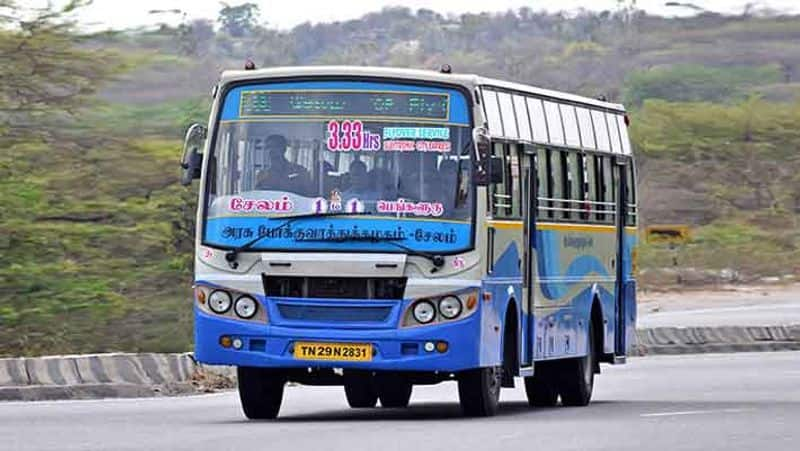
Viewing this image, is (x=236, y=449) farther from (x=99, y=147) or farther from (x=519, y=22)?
(x=519, y=22)

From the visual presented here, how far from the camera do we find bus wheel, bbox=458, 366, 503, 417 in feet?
66.7

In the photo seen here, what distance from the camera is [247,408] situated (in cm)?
2064

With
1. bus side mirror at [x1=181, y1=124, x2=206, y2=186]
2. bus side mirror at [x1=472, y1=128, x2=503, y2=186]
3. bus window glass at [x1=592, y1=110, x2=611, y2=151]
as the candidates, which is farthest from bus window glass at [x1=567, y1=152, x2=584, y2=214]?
bus side mirror at [x1=181, y1=124, x2=206, y2=186]

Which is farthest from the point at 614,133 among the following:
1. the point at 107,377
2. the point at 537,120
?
the point at 107,377

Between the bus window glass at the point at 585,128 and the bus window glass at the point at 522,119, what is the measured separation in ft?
7.26

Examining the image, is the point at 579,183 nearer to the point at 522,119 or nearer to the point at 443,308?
the point at 522,119

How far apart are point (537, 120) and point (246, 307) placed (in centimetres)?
406

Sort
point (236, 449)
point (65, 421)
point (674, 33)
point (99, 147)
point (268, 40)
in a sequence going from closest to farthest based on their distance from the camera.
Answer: point (236, 449) < point (65, 421) < point (99, 147) < point (674, 33) < point (268, 40)

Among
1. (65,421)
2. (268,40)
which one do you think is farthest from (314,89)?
(268,40)

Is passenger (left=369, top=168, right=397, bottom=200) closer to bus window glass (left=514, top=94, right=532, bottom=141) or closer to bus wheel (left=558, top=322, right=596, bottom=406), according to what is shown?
bus window glass (left=514, top=94, right=532, bottom=141)

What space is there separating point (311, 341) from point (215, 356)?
827 millimetres

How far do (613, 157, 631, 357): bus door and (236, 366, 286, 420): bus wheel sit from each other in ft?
20.1

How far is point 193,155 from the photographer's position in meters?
20.3

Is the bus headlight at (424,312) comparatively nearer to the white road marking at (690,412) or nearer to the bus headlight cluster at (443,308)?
the bus headlight cluster at (443,308)
